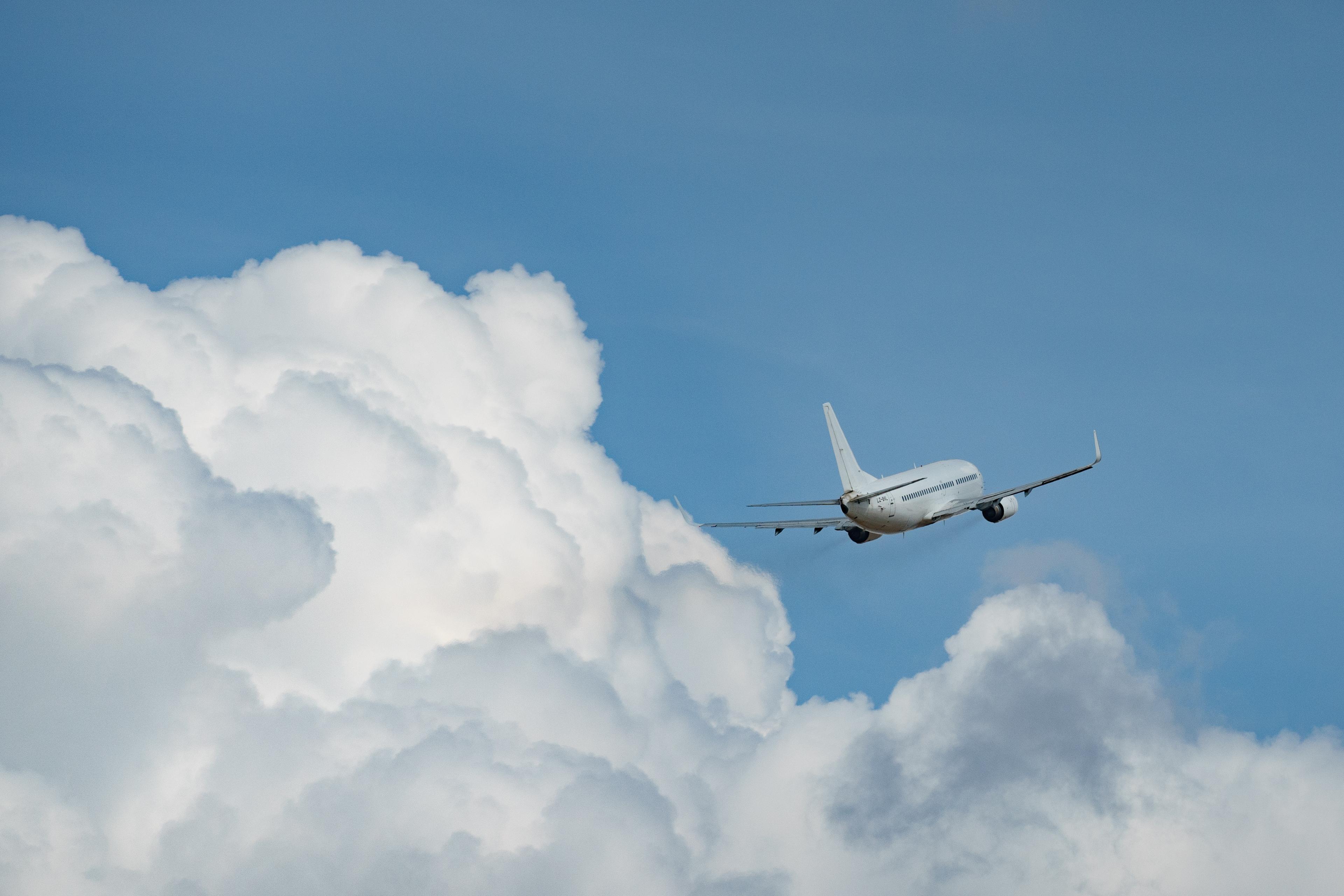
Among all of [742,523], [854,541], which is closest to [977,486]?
[854,541]

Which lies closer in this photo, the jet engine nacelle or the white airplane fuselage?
the white airplane fuselage

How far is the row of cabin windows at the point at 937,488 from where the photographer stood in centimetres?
12206

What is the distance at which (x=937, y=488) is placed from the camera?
130m

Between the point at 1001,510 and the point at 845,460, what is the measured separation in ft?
56.2

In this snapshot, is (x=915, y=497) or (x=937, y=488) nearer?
(x=915, y=497)

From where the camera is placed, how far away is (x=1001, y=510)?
130 m

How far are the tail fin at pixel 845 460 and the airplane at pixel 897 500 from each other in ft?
0.21

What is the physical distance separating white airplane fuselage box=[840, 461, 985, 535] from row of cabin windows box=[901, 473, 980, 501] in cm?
3

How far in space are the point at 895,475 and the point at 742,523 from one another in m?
14.4

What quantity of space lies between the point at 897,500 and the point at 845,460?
7.08m

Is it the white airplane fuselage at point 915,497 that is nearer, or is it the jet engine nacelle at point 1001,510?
the white airplane fuselage at point 915,497

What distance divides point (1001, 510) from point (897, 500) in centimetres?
1566

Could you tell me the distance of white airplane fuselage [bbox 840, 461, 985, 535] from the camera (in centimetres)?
11681

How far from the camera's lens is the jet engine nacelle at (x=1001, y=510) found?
130 metres
